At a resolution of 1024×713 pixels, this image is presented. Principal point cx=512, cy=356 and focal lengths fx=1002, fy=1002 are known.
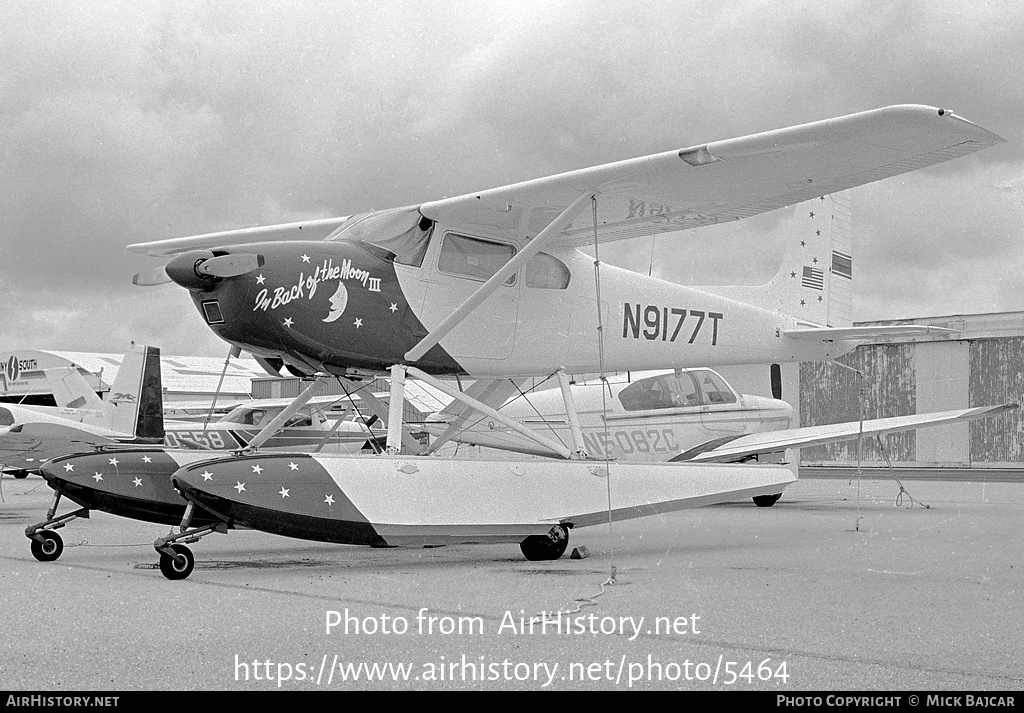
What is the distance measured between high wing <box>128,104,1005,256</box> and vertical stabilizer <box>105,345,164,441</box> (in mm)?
8843

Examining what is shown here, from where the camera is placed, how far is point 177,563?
684cm

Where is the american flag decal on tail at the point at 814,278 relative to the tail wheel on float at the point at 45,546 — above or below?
above

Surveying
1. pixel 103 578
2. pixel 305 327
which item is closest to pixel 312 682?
pixel 103 578

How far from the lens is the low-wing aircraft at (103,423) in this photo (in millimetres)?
14172

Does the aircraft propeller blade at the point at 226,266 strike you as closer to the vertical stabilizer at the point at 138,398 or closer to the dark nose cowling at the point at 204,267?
the dark nose cowling at the point at 204,267

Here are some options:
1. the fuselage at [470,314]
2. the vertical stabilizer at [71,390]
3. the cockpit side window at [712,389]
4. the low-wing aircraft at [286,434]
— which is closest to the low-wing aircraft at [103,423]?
the low-wing aircraft at [286,434]

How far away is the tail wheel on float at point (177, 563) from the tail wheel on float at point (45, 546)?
1941 mm

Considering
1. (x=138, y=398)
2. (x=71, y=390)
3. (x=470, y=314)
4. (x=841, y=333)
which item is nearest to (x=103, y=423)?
(x=138, y=398)

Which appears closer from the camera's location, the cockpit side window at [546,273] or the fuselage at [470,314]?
the fuselage at [470,314]

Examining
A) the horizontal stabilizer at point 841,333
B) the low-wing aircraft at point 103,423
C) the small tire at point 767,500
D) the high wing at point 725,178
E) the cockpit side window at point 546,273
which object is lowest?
the small tire at point 767,500

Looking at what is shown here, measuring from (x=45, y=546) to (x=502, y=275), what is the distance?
438 centimetres

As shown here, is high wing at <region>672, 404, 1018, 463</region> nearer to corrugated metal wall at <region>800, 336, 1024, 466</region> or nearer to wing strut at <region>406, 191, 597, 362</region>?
wing strut at <region>406, 191, 597, 362</region>

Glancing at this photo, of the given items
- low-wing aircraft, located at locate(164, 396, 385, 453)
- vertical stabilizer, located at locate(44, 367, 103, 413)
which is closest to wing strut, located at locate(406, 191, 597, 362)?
low-wing aircraft, located at locate(164, 396, 385, 453)

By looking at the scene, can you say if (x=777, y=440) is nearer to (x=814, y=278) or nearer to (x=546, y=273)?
(x=814, y=278)
